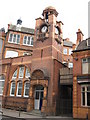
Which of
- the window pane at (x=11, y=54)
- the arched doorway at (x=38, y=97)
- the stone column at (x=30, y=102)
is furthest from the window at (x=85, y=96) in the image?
the window pane at (x=11, y=54)

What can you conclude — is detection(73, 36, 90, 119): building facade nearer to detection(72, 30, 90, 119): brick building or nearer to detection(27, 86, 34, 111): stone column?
detection(72, 30, 90, 119): brick building

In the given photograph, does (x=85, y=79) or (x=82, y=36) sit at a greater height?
(x=82, y=36)

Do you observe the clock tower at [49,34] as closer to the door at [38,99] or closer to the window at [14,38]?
the door at [38,99]

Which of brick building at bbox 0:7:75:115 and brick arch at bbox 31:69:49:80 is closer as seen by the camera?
brick building at bbox 0:7:75:115

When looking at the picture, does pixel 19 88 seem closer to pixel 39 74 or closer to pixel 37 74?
pixel 37 74

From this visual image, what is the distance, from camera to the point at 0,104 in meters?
23.8

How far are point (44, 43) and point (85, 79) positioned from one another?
927 centimetres

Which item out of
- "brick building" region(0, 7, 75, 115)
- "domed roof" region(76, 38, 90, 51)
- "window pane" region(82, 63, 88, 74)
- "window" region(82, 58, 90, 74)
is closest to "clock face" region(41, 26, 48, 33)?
"brick building" region(0, 7, 75, 115)

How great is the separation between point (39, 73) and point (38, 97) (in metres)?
3.63

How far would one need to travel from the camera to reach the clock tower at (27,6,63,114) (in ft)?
63.6

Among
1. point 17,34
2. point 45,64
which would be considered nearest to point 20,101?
point 45,64

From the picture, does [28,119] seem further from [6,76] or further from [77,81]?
[6,76]

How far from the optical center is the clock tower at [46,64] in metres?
19.4

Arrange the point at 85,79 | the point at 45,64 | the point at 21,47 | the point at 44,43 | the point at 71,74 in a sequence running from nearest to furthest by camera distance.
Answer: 1. the point at 85,79
2. the point at 71,74
3. the point at 45,64
4. the point at 44,43
5. the point at 21,47
